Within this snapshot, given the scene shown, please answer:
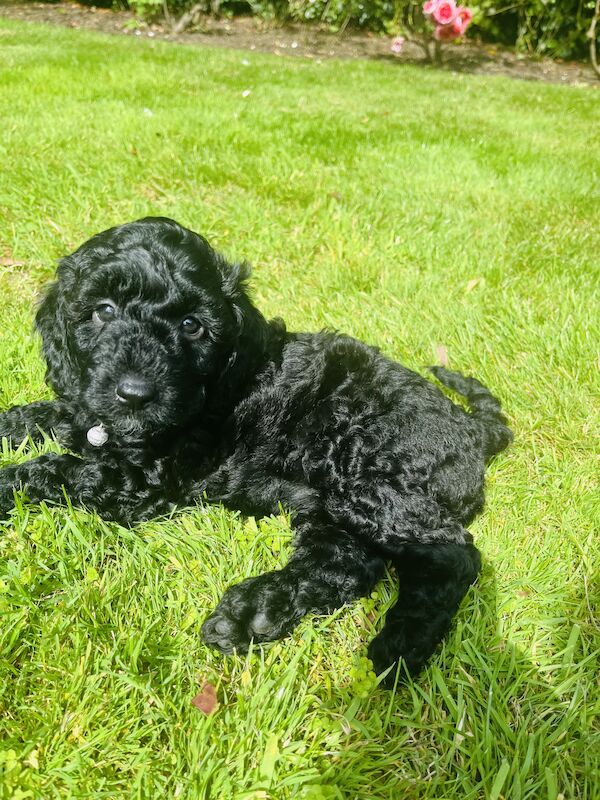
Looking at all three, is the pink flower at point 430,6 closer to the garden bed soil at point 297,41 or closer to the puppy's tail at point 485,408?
the garden bed soil at point 297,41

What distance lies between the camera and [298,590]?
2.01 metres

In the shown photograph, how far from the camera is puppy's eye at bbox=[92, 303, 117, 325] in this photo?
201 cm

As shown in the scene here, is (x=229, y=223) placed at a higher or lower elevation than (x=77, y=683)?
higher

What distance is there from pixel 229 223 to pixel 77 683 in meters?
3.27

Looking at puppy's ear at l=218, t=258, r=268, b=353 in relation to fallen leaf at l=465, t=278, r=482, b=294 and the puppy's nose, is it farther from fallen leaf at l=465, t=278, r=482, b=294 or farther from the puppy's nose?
fallen leaf at l=465, t=278, r=482, b=294

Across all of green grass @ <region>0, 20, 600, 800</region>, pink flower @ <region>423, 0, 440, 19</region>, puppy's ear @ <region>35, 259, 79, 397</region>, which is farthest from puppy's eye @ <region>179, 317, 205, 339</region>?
pink flower @ <region>423, 0, 440, 19</region>

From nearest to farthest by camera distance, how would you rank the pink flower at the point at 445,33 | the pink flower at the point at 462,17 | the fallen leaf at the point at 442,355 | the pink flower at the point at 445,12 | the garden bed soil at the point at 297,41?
the fallen leaf at the point at 442,355 < the pink flower at the point at 445,12 < the pink flower at the point at 462,17 < the pink flower at the point at 445,33 < the garden bed soil at the point at 297,41

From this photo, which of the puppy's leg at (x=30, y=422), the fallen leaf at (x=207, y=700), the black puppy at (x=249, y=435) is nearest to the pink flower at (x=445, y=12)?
the black puppy at (x=249, y=435)

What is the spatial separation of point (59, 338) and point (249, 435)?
0.80 m

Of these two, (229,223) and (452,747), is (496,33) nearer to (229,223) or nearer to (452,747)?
(229,223)

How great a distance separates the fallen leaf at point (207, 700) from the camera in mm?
1652

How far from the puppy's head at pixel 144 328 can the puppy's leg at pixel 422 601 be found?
3.13 ft

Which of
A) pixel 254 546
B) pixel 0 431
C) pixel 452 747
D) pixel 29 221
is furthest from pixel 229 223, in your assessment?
pixel 452 747

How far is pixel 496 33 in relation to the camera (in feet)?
44.4
